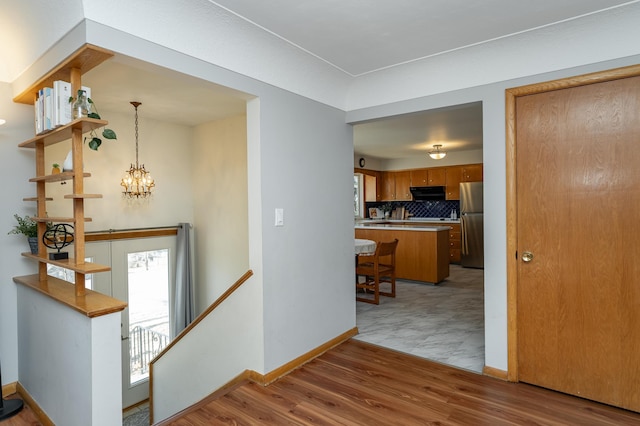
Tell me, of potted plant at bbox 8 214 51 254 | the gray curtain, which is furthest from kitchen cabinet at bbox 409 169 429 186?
potted plant at bbox 8 214 51 254

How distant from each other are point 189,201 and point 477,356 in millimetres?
Result: 3913

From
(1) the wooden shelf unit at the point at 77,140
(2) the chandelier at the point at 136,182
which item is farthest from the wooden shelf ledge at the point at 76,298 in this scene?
(2) the chandelier at the point at 136,182

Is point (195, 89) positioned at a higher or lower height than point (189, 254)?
higher

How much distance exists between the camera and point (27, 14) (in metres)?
2.08

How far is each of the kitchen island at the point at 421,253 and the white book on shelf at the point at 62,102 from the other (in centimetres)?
506

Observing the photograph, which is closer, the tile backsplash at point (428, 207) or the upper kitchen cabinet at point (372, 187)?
the tile backsplash at point (428, 207)

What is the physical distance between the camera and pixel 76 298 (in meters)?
2.07

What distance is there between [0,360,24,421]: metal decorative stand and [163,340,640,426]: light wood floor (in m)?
1.16

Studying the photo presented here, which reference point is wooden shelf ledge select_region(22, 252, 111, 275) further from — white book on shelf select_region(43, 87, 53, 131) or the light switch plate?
the light switch plate

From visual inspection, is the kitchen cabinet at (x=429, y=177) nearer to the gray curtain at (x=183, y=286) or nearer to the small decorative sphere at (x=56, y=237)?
the gray curtain at (x=183, y=286)

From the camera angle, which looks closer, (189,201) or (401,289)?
(189,201)

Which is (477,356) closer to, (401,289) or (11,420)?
(401,289)

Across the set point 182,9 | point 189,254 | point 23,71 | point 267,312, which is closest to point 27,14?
point 23,71

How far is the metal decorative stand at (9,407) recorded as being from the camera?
2348 millimetres
